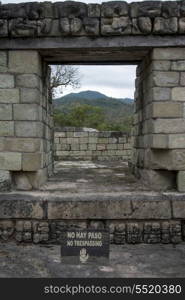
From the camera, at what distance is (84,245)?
405 cm

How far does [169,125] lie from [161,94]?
45 cm

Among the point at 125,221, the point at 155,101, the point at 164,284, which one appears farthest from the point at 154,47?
the point at 164,284

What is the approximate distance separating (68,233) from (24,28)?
289cm

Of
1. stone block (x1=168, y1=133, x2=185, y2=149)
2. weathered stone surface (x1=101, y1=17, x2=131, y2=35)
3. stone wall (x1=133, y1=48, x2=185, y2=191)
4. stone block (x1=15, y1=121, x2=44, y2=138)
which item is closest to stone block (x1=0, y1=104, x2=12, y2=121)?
stone block (x1=15, y1=121, x2=44, y2=138)

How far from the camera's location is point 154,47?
5188 millimetres

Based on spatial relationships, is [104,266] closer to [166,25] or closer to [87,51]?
[87,51]

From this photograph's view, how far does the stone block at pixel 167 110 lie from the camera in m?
5.17

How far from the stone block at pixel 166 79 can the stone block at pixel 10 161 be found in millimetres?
2215

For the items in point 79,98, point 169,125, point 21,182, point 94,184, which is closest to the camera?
point 169,125

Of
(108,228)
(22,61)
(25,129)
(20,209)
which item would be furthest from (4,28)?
(108,228)

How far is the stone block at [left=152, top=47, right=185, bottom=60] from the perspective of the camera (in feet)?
17.0

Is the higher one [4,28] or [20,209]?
[4,28]

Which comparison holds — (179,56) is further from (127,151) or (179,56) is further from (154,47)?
(127,151)

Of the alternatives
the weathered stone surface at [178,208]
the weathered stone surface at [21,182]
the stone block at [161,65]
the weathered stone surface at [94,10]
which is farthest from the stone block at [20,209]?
the weathered stone surface at [94,10]
